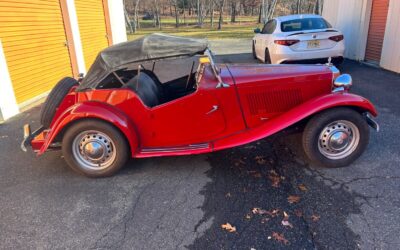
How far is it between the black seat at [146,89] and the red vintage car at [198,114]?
0.06 ft

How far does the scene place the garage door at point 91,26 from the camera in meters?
10.4

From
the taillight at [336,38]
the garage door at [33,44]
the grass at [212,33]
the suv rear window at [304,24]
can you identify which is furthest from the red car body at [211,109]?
the grass at [212,33]

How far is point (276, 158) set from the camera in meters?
4.16

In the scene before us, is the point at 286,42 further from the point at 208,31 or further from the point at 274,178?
the point at 208,31

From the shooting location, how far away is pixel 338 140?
3707 mm

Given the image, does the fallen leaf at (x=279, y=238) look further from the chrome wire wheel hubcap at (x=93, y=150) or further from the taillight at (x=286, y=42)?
the taillight at (x=286, y=42)

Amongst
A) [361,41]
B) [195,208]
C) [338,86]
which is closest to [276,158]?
[338,86]

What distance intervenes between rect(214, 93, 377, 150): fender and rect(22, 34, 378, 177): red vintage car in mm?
11

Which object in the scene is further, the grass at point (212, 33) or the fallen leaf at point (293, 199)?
the grass at point (212, 33)

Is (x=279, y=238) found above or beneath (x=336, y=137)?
beneath

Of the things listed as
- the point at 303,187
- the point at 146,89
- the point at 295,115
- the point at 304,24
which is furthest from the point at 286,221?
the point at 304,24

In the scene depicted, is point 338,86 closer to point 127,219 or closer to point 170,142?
point 170,142

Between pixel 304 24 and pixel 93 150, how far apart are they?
24.5 ft

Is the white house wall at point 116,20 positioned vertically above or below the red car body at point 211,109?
above
